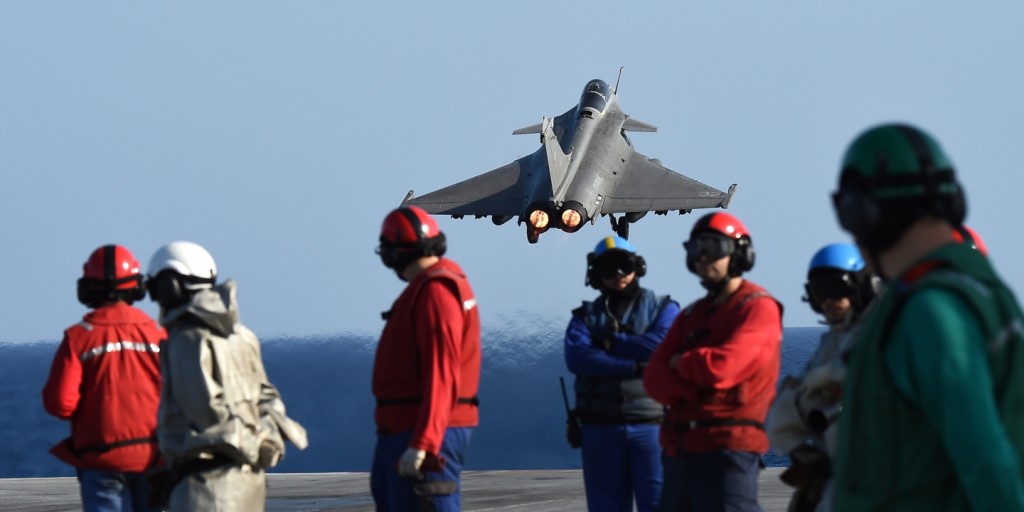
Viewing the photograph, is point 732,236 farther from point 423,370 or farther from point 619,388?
point 619,388

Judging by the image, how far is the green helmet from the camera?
3104 mm

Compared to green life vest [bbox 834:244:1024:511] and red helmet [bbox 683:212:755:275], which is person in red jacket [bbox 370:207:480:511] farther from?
green life vest [bbox 834:244:1024:511]

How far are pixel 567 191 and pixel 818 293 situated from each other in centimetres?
3121

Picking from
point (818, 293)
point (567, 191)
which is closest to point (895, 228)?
point (818, 293)

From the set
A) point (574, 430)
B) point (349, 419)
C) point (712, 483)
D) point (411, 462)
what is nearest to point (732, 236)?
point (712, 483)

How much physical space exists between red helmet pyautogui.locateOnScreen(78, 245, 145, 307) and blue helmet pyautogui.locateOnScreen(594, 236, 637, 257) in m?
2.69

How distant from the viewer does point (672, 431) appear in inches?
259

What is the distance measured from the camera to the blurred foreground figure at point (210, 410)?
5867 mm

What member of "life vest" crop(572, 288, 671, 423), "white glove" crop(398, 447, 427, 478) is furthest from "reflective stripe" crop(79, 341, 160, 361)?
"life vest" crop(572, 288, 671, 423)

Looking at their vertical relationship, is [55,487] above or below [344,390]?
above

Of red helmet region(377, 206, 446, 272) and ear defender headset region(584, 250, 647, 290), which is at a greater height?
red helmet region(377, 206, 446, 272)

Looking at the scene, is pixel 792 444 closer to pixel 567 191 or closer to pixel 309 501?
pixel 309 501

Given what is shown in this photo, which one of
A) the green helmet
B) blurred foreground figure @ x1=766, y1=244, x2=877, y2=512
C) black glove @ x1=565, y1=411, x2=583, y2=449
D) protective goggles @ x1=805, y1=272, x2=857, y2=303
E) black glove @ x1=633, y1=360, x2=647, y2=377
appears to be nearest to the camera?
the green helmet

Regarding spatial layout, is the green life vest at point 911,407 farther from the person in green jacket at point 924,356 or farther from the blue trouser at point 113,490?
the blue trouser at point 113,490
